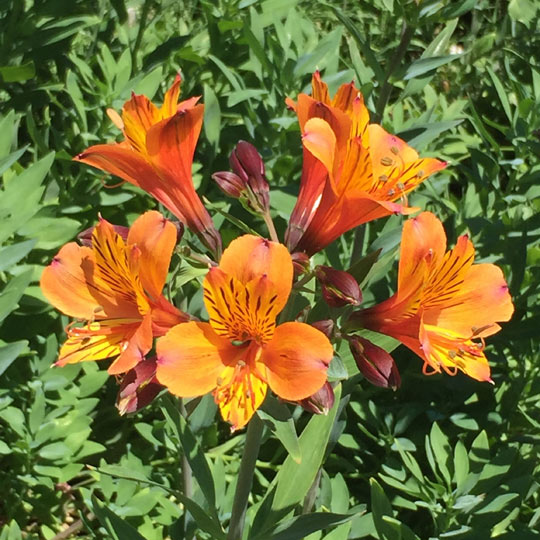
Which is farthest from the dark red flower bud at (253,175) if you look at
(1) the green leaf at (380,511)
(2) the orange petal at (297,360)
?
(1) the green leaf at (380,511)

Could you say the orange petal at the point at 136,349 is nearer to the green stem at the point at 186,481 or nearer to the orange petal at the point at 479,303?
the orange petal at the point at 479,303

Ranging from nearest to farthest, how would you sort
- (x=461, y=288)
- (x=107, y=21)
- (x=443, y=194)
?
(x=461, y=288) → (x=107, y=21) → (x=443, y=194)

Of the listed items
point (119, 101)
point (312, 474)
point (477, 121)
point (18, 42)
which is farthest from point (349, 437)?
point (18, 42)

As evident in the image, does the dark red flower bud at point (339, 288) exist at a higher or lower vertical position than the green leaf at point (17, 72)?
lower

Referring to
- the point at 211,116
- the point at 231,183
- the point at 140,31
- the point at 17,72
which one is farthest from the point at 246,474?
the point at 140,31

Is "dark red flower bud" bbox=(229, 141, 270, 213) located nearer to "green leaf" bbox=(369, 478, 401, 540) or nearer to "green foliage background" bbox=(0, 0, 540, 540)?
"green foliage background" bbox=(0, 0, 540, 540)

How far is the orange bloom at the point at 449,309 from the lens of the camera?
4.14 feet

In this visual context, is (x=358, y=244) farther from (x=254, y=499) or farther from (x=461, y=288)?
(x=254, y=499)

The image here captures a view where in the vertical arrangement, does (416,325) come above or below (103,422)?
Result: above

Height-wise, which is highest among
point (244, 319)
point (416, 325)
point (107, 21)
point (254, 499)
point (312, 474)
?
point (107, 21)

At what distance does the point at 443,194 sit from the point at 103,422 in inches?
63.4

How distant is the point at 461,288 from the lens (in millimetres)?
1312

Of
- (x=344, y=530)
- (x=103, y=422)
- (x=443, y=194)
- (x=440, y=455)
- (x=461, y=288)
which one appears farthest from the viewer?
(x=443, y=194)

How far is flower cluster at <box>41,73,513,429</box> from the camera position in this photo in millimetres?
1159
